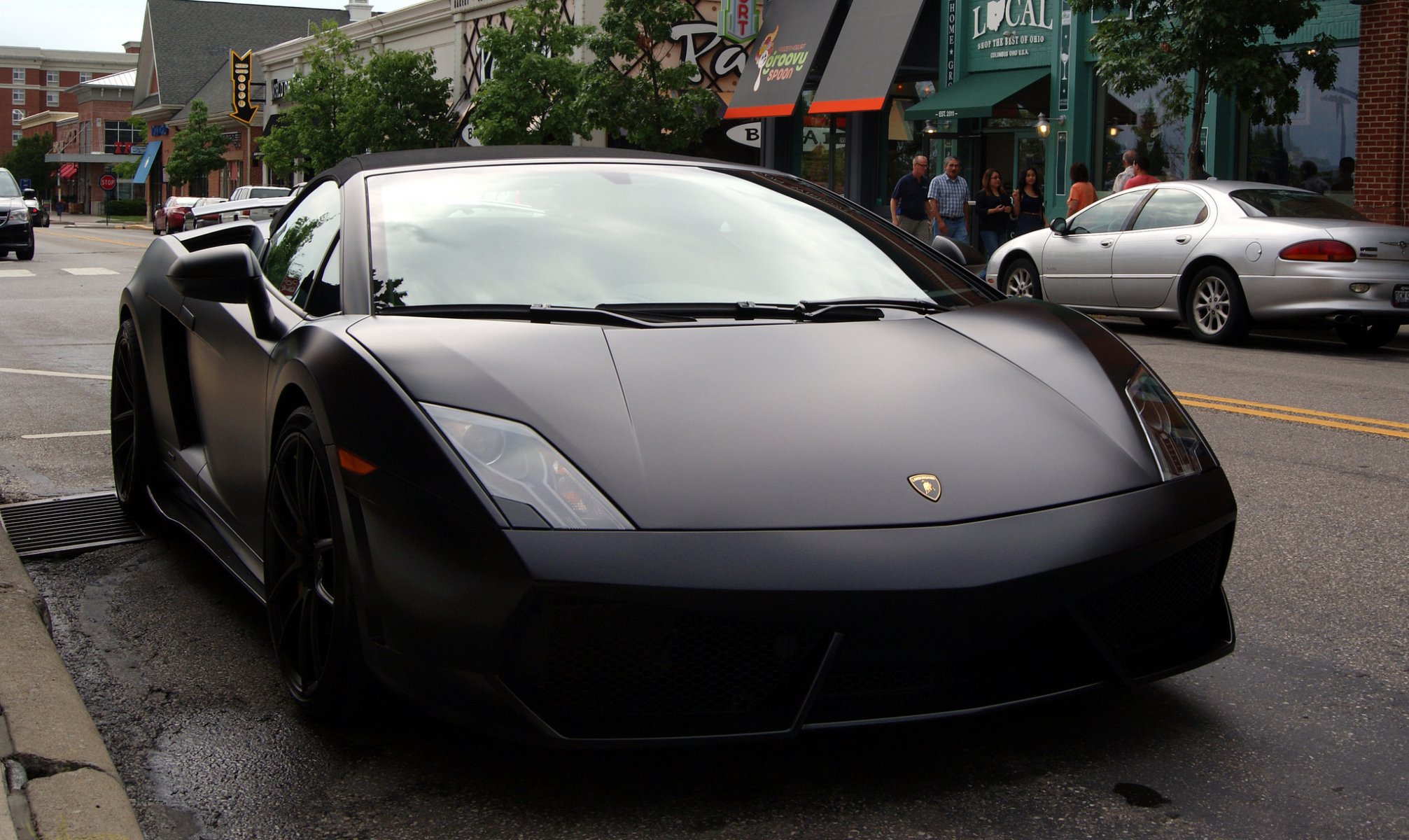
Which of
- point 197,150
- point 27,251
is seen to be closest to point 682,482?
point 27,251

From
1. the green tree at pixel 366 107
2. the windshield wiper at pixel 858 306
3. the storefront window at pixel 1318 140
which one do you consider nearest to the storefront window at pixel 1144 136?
the storefront window at pixel 1318 140

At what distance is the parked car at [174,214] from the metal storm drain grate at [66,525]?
28935 millimetres

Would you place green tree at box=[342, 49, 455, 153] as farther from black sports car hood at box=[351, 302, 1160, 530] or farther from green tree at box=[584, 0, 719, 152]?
black sports car hood at box=[351, 302, 1160, 530]

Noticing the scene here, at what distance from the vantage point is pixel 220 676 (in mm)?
3635

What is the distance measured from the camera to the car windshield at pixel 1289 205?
41.7 feet

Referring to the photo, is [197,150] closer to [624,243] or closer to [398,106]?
[398,106]

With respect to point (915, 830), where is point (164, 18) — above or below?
above

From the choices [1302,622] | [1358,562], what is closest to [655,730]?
[1302,622]

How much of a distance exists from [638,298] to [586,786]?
1.18m

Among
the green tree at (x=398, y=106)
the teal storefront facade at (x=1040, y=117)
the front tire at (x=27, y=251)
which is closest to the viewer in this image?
the teal storefront facade at (x=1040, y=117)

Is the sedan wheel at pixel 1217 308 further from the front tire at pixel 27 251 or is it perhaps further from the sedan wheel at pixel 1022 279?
the front tire at pixel 27 251

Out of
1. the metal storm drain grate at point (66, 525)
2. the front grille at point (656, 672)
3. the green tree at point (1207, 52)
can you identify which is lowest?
the metal storm drain grate at point (66, 525)

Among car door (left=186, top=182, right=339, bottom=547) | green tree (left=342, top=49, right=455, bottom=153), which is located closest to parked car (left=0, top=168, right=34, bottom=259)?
green tree (left=342, top=49, right=455, bottom=153)

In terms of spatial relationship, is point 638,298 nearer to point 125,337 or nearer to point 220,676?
point 220,676
